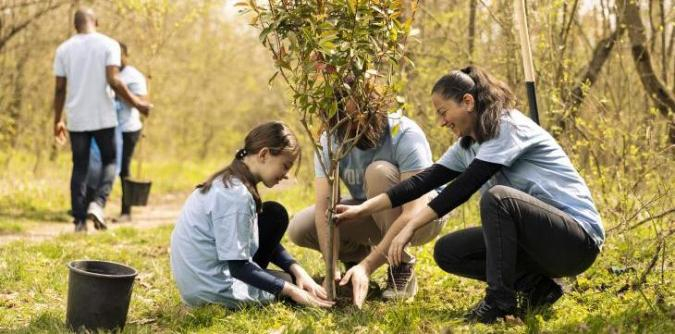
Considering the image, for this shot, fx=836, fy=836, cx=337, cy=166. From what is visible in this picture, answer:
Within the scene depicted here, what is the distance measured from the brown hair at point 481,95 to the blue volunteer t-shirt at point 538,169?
0.04 meters

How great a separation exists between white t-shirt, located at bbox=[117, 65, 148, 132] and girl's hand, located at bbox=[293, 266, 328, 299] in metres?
4.65

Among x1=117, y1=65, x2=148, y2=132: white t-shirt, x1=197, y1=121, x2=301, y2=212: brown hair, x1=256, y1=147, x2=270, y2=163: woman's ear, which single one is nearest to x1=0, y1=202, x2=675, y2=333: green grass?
x1=197, y1=121, x2=301, y2=212: brown hair

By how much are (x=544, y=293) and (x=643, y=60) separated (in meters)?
3.83

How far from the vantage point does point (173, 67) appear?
16.1 meters

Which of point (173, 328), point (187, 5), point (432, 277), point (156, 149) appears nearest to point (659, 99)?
point (432, 277)

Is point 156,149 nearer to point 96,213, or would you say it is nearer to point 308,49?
point 96,213

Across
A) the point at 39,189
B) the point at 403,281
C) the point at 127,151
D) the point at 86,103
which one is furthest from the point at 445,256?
the point at 39,189

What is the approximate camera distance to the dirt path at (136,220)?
746 cm

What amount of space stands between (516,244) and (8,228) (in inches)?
219

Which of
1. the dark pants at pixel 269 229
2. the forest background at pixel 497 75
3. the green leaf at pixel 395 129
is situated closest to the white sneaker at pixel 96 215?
the forest background at pixel 497 75

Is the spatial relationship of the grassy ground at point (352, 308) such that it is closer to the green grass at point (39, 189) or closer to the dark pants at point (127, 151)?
the dark pants at point (127, 151)

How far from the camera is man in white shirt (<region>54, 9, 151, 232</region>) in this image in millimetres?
7414

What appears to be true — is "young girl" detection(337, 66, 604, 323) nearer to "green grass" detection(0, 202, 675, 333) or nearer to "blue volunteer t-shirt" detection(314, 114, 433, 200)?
"green grass" detection(0, 202, 675, 333)

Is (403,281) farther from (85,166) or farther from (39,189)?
(39,189)
